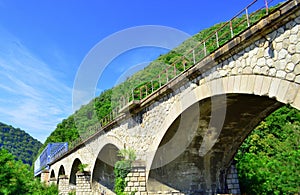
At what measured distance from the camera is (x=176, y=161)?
12711mm

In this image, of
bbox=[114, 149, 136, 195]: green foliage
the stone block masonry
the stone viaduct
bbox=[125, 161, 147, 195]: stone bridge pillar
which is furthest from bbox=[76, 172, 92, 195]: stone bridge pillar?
the stone block masonry

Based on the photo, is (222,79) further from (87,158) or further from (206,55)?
(87,158)

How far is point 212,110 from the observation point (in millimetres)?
10234

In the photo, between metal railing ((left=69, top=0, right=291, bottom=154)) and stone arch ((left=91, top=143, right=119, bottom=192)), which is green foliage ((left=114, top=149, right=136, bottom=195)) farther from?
stone arch ((left=91, top=143, right=119, bottom=192))

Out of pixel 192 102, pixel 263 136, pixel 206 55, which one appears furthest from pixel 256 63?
pixel 263 136

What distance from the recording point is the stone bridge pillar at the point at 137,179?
12070 millimetres

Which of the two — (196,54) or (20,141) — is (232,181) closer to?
(196,54)

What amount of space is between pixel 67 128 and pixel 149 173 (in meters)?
66.4

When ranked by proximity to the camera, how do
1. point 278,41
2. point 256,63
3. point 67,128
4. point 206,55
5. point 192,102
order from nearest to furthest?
1. point 278,41
2. point 256,63
3. point 206,55
4. point 192,102
5. point 67,128

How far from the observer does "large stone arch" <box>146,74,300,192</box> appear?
6582 mm

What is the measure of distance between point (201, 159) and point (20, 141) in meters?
113

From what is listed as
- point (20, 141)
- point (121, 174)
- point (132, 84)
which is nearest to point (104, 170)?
point (121, 174)

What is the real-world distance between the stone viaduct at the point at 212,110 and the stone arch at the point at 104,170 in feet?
13.7

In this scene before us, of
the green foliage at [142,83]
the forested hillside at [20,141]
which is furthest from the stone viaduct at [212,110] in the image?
the forested hillside at [20,141]
